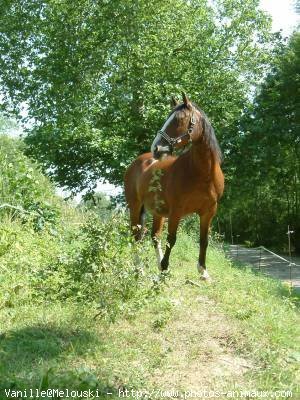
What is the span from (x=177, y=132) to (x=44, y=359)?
9.88 feet

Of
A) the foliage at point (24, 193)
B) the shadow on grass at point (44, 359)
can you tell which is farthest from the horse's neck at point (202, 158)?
the foliage at point (24, 193)

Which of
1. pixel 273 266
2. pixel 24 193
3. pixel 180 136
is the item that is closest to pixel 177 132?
pixel 180 136

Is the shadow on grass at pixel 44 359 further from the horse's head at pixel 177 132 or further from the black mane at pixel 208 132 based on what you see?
the black mane at pixel 208 132

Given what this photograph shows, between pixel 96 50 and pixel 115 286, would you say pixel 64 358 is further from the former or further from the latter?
pixel 96 50

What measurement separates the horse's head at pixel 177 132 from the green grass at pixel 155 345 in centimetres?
163

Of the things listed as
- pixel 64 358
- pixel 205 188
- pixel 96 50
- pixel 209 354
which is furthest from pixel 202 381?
pixel 96 50

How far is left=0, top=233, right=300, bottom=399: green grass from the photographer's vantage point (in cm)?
309

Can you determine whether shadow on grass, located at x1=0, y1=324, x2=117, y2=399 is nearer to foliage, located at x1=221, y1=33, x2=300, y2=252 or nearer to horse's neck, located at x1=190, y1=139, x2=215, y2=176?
horse's neck, located at x1=190, y1=139, x2=215, y2=176

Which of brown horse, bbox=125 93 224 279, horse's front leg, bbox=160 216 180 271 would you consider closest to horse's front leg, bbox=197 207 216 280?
brown horse, bbox=125 93 224 279

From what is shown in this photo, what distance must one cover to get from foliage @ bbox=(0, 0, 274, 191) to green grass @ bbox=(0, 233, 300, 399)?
9016 mm

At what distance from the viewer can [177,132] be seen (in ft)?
17.6

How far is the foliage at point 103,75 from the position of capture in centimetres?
1403

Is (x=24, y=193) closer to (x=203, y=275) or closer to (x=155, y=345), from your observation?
(x=203, y=275)

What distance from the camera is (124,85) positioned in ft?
47.4
